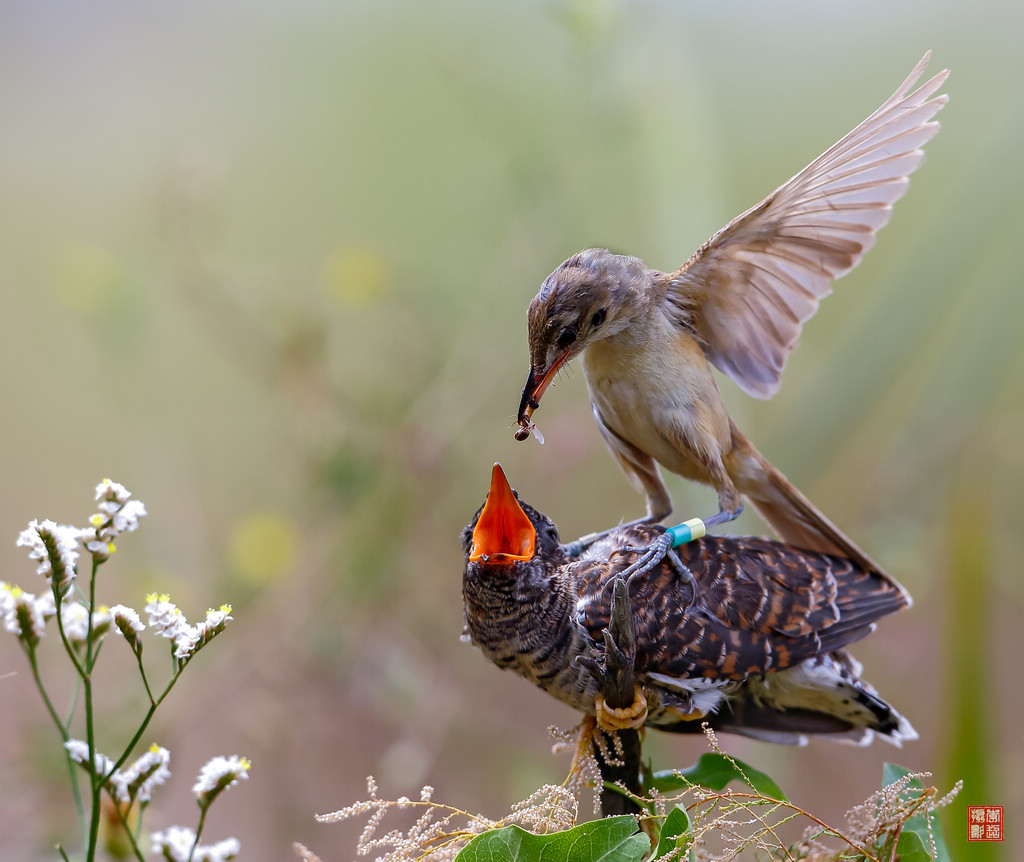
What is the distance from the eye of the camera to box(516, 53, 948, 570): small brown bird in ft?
3.91

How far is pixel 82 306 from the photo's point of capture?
2.66 metres

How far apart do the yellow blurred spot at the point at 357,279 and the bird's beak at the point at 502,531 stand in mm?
1413

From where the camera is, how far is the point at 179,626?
88 centimetres

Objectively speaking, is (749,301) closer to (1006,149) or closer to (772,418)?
(1006,149)

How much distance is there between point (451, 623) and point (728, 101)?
267cm

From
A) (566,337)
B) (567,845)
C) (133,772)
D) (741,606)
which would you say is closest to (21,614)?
(133,772)

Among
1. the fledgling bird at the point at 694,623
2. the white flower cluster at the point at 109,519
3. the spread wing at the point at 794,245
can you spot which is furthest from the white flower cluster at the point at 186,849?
the spread wing at the point at 794,245

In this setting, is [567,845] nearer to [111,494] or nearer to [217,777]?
[217,777]

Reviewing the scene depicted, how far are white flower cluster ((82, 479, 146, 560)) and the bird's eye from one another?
0.55 m

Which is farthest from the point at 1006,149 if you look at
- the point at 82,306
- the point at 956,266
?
the point at 82,306

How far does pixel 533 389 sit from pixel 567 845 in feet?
1.74

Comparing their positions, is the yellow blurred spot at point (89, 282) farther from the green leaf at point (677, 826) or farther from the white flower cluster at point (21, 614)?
the green leaf at point (677, 826)

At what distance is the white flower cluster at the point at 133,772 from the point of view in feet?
2.90

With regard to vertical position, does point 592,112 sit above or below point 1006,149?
above
